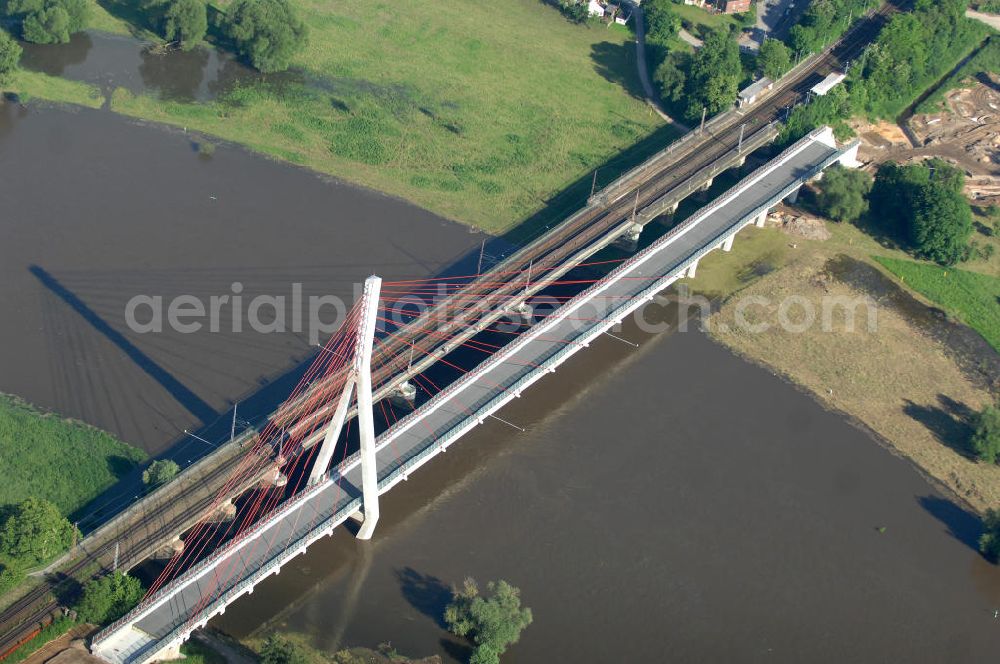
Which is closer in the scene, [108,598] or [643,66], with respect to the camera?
[108,598]

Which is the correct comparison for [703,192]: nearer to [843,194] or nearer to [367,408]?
[843,194]

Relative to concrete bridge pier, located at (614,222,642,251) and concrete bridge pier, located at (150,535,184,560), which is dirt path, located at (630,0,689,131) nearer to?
concrete bridge pier, located at (614,222,642,251)

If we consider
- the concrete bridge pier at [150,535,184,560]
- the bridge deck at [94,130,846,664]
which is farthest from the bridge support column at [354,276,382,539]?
the concrete bridge pier at [150,535,184,560]

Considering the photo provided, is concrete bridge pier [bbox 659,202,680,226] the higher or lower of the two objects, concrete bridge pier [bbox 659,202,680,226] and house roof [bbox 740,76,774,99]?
the lower

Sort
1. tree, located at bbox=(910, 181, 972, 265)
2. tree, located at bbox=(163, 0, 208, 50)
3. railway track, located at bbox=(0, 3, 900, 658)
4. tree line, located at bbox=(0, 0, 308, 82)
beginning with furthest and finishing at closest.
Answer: tree, located at bbox=(163, 0, 208, 50) → tree line, located at bbox=(0, 0, 308, 82) → tree, located at bbox=(910, 181, 972, 265) → railway track, located at bbox=(0, 3, 900, 658)

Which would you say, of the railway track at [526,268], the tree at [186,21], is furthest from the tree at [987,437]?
the tree at [186,21]

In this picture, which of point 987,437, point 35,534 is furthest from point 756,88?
point 35,534
